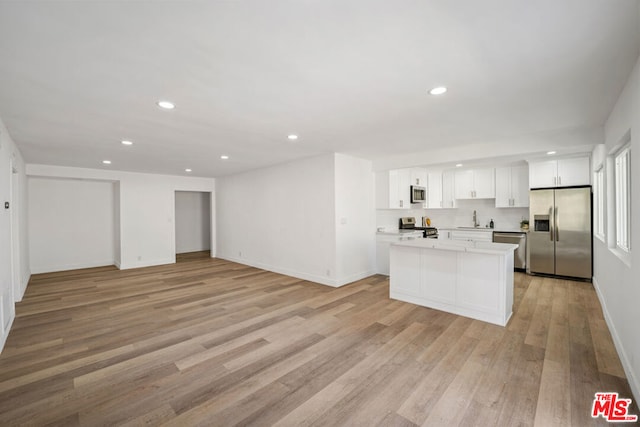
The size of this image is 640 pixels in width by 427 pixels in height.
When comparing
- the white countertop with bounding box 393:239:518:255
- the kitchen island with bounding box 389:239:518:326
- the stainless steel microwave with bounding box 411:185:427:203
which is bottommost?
the kitchen island with bounding box 389:239:518:326

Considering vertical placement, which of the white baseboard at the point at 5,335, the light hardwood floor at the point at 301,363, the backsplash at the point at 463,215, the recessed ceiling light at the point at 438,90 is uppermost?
the recessed ceiling light at the point at 438,90

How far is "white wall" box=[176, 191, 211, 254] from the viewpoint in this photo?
9531 millimetres

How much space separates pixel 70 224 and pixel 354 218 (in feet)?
22.4

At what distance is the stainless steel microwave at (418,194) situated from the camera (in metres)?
6.69

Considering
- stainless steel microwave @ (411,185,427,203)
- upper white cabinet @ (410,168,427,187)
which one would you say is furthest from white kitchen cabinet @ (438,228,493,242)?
upper white cabinet @ (410,168,427,187)

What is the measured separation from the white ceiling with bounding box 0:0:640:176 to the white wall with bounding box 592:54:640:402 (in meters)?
0.19

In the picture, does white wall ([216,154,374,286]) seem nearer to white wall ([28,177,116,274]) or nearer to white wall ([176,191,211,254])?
white wall ([176,191,211,254])

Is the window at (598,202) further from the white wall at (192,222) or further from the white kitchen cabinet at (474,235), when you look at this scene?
the white wall at (192,222)

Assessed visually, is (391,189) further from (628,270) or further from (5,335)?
(5,335)

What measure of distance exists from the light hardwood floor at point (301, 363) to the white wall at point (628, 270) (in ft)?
0.60

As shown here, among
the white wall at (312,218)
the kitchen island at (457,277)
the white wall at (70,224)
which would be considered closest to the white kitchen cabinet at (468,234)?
the white wall at (312,218)

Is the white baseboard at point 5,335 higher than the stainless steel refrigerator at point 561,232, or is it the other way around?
the stainless steel refrigerator at point 561,232

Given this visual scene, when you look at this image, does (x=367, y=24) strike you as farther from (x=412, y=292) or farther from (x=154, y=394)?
(x=412, y=292)

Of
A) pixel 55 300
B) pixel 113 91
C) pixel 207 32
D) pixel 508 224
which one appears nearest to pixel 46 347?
pixel 55 300
